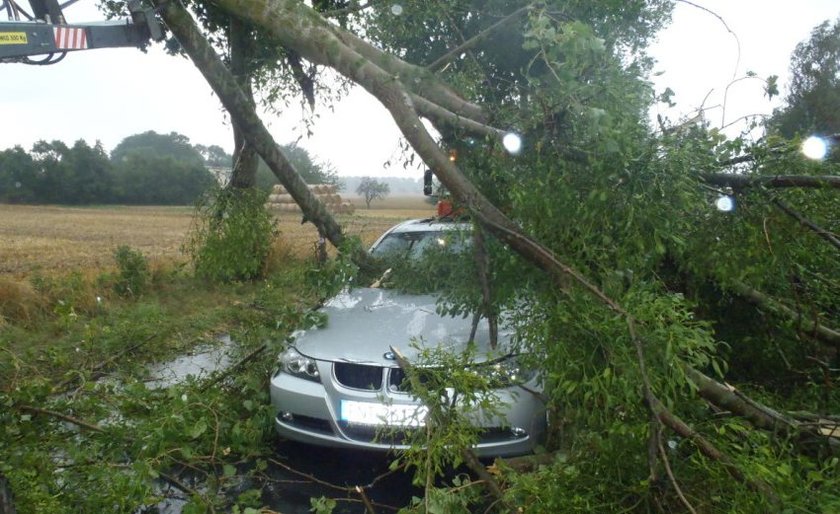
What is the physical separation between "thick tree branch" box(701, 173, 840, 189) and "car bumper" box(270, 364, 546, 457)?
155cm

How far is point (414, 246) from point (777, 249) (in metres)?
2.82

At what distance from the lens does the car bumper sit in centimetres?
364

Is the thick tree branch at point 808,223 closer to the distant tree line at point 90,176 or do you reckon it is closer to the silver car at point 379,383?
the silver car at point 379,383

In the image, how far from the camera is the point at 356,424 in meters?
3.79

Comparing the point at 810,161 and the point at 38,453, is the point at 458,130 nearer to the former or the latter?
the point at 810,161

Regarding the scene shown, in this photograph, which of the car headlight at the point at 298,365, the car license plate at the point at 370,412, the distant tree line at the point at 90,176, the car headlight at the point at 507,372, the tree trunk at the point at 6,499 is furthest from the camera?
the distant tree line at the point at 90,176

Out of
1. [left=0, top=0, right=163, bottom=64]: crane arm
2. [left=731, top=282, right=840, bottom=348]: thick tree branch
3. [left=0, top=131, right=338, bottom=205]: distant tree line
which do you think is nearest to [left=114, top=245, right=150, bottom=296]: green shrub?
[left=0, top=0, right=163, bottom=64]: crane arm

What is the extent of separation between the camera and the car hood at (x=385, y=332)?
3.91m

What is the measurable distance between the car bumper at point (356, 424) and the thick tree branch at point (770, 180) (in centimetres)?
155

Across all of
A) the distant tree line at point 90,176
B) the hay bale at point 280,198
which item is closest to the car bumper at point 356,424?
the hay bale at point 280,198

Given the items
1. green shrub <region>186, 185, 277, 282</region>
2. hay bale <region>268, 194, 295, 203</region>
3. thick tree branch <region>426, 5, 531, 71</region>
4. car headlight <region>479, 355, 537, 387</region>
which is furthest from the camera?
hay bale <region>268, 194, 295, 203</region>

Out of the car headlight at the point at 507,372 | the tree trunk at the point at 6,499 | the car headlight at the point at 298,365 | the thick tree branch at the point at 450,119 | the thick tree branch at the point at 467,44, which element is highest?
the thick tree branch at the point at 467,44

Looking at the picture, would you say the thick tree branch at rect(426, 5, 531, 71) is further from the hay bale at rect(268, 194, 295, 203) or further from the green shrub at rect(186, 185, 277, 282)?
the green shrub at rect(186, 185, 277, 282)

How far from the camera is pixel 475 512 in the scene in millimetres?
3340
